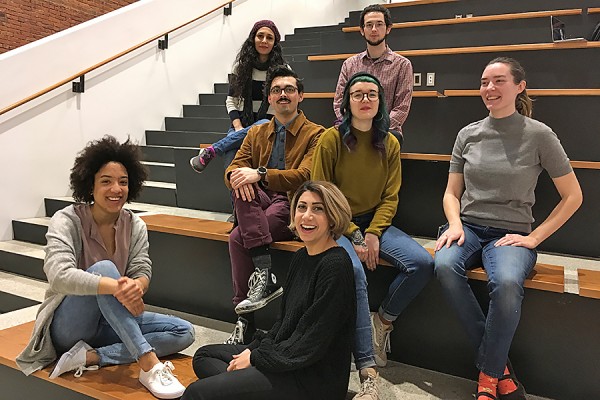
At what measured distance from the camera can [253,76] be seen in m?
2.90

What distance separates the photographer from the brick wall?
4785 millimetres

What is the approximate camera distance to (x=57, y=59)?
392 centimetres

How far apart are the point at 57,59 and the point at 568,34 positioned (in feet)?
12.3

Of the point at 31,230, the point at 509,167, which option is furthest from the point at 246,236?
the point at 31,230

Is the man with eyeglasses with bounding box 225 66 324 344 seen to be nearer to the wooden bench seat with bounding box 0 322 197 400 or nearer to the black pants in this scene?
the wooden bench seat with bounding box 0 322 197 400

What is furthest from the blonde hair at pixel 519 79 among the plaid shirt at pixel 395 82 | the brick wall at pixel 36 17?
the brick wall at pixel 36 17

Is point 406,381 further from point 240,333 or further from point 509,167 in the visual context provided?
point 509,167

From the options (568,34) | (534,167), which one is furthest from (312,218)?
(568,34)

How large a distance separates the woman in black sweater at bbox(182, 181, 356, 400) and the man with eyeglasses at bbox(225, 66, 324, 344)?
51cm

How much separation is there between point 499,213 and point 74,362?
163 centimetres

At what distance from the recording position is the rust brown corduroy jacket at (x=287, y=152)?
220cm

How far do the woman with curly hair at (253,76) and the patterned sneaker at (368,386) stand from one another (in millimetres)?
1446

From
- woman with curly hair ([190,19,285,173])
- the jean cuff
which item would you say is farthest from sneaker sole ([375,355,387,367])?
woman with curly hair ([190,19,285,173])

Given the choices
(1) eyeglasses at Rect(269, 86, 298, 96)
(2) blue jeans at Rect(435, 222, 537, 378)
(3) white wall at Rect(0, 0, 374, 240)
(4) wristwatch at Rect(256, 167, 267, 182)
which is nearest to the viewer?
(2) blue jeans at Rect(435, 222, 537, 378)
